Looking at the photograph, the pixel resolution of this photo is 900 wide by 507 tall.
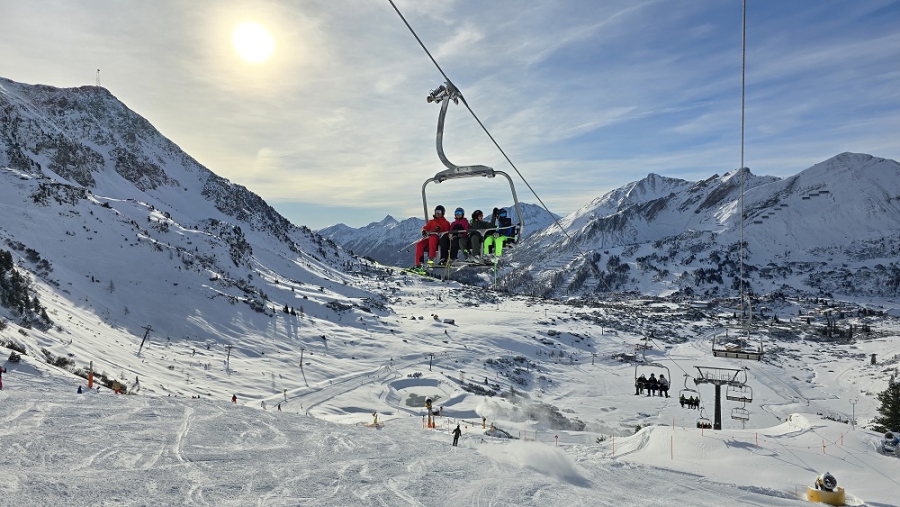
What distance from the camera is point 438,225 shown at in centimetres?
1606

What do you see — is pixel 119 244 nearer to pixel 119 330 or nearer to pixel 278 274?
pixel 119 330

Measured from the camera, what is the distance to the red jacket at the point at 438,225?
16.0 meters

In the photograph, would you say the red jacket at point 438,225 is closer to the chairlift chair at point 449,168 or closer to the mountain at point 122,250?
the chairlift chair at point 449,168

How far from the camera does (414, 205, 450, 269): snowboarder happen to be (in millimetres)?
15867

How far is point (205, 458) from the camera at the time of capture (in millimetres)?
16438

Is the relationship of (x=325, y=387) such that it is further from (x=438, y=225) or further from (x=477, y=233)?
(x=477, y=233)

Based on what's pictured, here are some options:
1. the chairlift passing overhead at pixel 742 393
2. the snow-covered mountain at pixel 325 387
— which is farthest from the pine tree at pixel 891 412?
the chairlift passing overhead at pixel 742 393

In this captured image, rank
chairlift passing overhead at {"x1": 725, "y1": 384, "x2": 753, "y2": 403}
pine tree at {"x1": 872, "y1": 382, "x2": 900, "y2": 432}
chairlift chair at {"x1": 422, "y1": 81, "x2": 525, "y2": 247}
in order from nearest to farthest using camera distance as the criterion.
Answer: chairlift chair at {"x1": 422, "y1": 81, "x2": 525, "y2": 247} < chairlift passing overhead at {"x1": 725, "y1": 384, "x2": 753, "y2": 403} < pine tree at {"x1": 872, "y1": 382, "x2": 900, "y2": 432}

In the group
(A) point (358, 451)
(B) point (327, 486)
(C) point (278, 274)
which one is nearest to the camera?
(B) point (327, 486)

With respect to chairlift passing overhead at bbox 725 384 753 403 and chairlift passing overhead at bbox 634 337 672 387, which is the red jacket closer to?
chairlift passing overhead at bbox 725 384 753 403

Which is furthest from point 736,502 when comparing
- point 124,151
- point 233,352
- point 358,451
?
point 124,151

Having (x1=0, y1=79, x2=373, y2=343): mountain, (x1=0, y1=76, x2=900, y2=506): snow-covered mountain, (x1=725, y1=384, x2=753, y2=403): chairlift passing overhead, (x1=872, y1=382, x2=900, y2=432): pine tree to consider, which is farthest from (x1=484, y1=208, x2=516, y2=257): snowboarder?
(x1=872, y1=382, x2=900, y2=432): pine tree

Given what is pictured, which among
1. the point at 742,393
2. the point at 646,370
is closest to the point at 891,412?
the point at 742,393

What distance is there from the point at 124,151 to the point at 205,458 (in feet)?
669
